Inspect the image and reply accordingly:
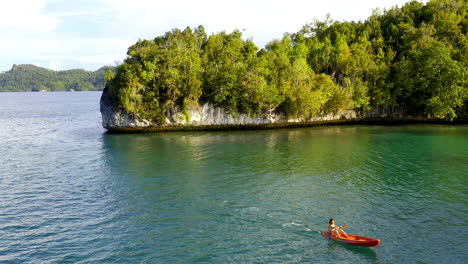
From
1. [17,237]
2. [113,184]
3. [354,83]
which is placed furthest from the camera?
[354,83]

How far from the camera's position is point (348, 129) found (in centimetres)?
6750

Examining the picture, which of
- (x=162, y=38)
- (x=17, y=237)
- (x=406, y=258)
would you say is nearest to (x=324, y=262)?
(x=406, y=258)

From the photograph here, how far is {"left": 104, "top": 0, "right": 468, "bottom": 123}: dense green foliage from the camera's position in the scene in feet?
221

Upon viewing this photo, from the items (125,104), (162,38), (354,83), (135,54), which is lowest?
(125,104)

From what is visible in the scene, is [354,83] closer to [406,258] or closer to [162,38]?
[162,38]

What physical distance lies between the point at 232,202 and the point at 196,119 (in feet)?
144

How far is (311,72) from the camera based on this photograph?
75438 mm

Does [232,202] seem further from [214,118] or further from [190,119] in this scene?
[214,118]

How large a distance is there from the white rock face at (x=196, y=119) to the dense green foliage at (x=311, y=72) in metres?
1.39

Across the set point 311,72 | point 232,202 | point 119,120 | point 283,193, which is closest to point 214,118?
point 119,120

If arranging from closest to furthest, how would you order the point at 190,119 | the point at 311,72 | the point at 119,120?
the point at 119,120
the point at 190,119
the point at 311,72

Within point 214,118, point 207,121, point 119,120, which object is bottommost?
point 207,121

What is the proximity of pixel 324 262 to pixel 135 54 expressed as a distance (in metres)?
59.8

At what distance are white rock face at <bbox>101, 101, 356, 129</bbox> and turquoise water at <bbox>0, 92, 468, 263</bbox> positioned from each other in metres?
16.2
